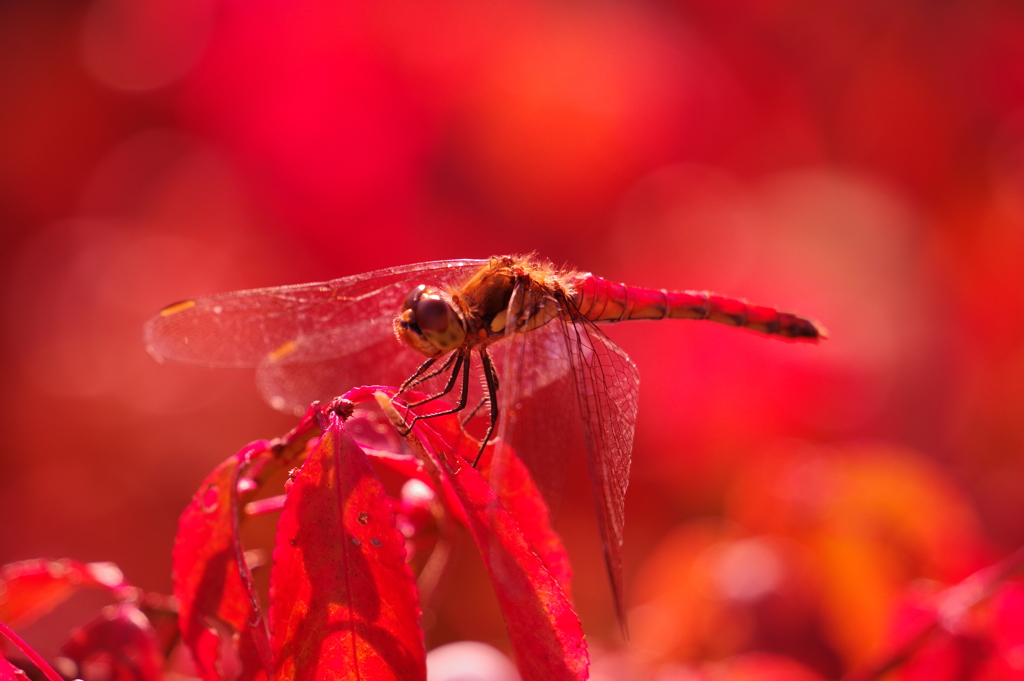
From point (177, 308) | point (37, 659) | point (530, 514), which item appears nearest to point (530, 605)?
point (530, 514)

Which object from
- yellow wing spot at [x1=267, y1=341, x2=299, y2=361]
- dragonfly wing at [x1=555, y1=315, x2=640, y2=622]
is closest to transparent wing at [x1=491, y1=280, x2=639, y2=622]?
dragonfly wing at [x1=555, y1=315, x2=640, y2=622]

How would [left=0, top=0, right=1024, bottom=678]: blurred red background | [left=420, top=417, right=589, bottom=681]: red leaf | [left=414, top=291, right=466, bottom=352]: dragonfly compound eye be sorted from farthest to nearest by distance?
[left=0, top=0, right=1024, bottom=678]: blurred red background
[left=414, top=291, right=466, bottom=352]: dragonfly compound eye
[left=420, top=417, right=589, bottom=681]: red leaf

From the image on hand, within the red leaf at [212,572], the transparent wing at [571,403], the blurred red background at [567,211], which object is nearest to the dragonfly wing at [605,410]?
the transparent wing at [571,403]

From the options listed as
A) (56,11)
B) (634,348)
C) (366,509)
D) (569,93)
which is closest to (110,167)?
(56,11)

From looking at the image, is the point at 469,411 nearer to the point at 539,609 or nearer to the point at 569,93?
the point at 539,609

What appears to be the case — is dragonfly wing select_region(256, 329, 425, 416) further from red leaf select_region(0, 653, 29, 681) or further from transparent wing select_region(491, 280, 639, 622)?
red leaf select_region(0, 653, 29, 681)

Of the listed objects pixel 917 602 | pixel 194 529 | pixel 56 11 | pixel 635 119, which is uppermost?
pixel 56 11

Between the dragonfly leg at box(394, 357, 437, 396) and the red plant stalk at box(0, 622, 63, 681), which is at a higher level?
the dragonfly leg at box(394, 357, 437, 396)
